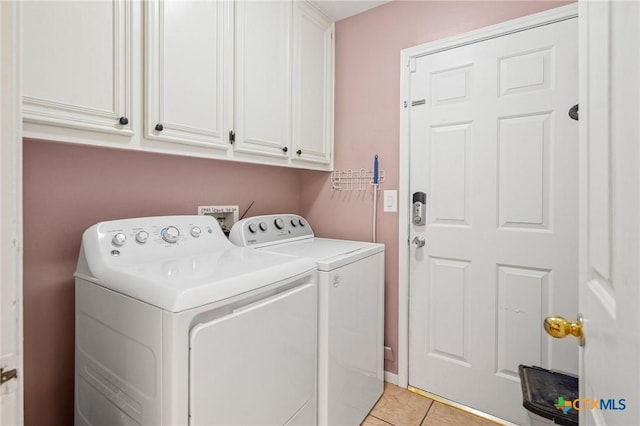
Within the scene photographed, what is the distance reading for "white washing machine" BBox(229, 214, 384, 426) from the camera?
1.42 m

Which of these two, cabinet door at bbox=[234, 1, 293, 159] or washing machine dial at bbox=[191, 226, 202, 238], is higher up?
cabinet door at bbox=[234, 1, 293, 159]

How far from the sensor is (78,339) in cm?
122

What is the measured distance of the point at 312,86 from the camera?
2.04m

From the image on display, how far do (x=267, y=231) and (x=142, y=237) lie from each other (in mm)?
689

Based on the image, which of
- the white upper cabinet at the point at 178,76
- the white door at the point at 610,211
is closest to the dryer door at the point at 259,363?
the white upper cabinet at the point at 178,76

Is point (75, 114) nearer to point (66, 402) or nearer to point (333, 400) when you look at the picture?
point (66, 402)

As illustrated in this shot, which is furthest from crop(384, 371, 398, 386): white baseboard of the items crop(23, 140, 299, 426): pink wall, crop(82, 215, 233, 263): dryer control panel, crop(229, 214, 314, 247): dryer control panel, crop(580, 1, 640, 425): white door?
crop(23, 140, 299, 426): pink wall

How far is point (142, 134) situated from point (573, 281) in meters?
2.03

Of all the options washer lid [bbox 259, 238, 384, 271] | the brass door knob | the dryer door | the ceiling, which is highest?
the ceiling

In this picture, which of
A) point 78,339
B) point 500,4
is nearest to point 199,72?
point 78,339

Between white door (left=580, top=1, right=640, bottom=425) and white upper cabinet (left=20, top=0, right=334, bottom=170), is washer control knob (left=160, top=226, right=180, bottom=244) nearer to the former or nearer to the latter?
white upper cabinet (left=20, top=0, right=334, bottom=170)

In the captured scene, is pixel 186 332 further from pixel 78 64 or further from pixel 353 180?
pixel 353 180

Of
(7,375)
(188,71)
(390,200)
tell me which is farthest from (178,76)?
(390,200)

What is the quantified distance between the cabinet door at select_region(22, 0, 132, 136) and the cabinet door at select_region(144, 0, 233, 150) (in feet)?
0.29
